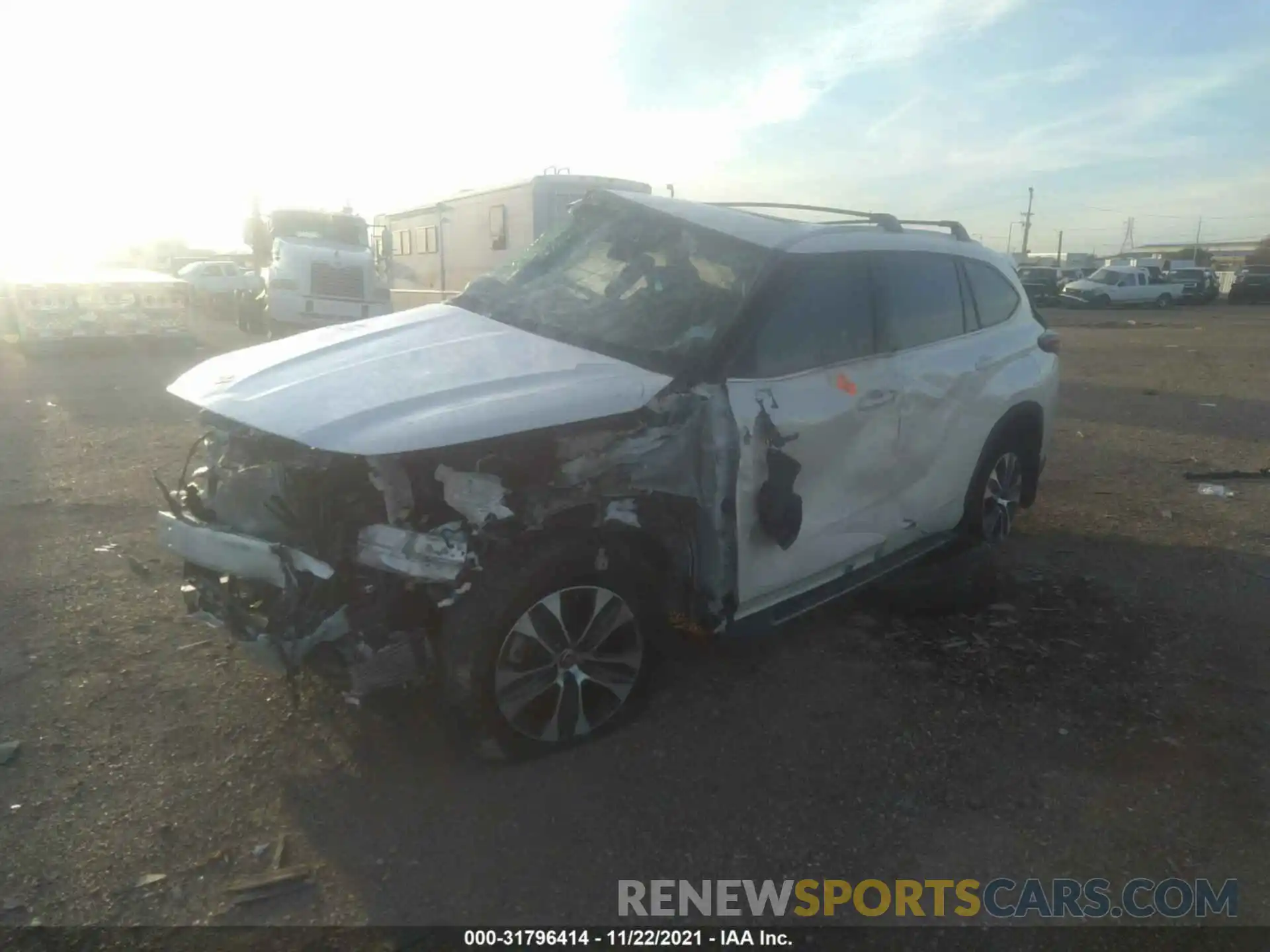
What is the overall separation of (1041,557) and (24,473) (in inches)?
293

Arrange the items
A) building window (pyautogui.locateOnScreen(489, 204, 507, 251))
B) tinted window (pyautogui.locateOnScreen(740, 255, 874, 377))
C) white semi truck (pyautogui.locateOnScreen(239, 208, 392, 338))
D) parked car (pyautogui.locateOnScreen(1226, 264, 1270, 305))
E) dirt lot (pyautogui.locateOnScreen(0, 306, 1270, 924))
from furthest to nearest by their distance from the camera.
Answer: parked car (pyautogui.locateOnScreen(1226, 264, 1270, 305)) < building window (pyautogui.locateOnScreen(489, 204, 507, 251)) < white semi truck (pyautogui.locateOnScreen(239, 208, 392, 338)) < tinted window (pyautogui.locateOnScreen(740, 255, 874, 377)) < dirt lot (pyautogui.locateOnScreen(0, 306, 1270, 924))

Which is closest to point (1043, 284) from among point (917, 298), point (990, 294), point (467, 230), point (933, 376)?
point (467, 230)

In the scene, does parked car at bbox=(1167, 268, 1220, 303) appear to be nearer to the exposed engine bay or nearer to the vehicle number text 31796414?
the exposed engine bay

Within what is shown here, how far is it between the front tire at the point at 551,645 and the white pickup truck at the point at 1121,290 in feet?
126

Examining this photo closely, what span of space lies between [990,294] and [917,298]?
0.90m

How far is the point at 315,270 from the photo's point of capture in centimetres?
1639

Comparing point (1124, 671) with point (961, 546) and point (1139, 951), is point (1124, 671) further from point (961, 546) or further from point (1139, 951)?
point (1139, 951)

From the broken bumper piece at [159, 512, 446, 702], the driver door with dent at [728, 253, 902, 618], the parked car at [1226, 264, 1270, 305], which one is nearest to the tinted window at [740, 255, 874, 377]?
the driver door with dent at [728, 253, 902, 618]

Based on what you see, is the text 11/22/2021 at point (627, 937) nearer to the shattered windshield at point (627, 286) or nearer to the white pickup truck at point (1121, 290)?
the shattered windshield at point (627, 286)

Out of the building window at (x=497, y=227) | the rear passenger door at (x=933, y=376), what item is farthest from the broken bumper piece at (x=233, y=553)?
the building window at (x=497, y=227)

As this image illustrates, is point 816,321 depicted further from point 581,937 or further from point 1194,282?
point 1194,282

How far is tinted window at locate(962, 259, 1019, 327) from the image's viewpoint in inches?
208

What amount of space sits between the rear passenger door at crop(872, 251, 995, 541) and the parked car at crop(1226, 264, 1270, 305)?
1705 inches

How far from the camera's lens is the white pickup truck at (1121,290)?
121 feet
